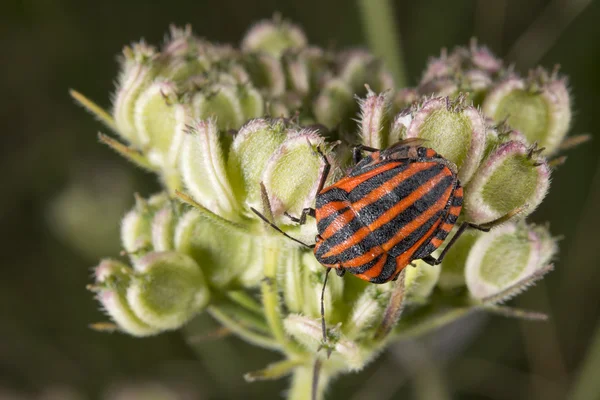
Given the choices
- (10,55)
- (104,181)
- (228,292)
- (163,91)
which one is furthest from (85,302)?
(163,91)

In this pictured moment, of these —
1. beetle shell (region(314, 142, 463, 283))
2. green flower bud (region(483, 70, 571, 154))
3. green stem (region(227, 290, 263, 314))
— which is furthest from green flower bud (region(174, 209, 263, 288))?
green flower bud (region(483, 70, 571, 154))

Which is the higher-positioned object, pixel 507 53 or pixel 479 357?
pixel 507 53

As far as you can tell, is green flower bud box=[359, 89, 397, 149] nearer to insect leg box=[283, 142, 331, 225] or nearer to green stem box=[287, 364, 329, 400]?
insect leg box=[283, 142, 331, 225]

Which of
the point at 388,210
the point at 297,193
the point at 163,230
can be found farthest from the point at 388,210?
the point at 163,230

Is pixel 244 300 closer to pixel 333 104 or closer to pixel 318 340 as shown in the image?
pixel 318 340

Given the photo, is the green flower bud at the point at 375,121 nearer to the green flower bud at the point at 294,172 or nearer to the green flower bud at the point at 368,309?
the green flower bud at the point at 294,172

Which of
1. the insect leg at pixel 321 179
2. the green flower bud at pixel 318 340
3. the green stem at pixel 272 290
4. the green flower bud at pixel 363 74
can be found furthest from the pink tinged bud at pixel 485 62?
the green flower bud at pixel 318 340

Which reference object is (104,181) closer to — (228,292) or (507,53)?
(228,292)
